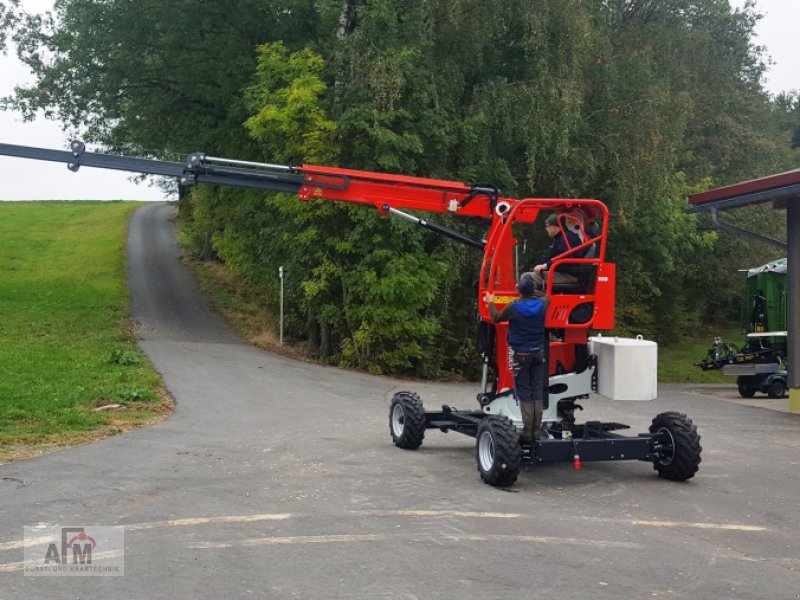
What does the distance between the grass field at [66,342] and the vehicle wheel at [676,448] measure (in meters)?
7.27

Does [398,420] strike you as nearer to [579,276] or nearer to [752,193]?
[579,276]

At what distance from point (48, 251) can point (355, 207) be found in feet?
81.2

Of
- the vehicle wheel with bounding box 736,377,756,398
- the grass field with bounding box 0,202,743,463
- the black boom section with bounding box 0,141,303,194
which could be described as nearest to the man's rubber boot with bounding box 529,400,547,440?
the black boom section with bounding box 0,141,303,194

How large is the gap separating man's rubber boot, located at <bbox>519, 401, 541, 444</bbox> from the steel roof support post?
457 inches

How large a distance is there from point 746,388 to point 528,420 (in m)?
17.0

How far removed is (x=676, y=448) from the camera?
1006 cm

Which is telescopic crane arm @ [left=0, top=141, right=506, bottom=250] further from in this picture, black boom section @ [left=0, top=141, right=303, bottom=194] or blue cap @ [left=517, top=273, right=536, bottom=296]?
blue cap @ [left=517, top=273, right=536, bottom=296]

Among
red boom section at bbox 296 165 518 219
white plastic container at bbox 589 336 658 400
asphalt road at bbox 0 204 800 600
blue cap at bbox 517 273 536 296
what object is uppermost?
red boom section at bbox 296 165 518 219

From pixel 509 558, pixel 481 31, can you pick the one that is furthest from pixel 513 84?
pixel 509 558

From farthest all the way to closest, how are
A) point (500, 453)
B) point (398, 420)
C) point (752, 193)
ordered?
1. point (752, 193)
2. point (398, 420)
3. point (500, 453)

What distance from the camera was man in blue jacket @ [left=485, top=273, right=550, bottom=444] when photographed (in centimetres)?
990

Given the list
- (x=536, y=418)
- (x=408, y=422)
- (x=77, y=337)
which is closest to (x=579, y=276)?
(x=536, y=418)

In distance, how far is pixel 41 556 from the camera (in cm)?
682

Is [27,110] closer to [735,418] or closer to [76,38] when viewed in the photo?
[76,38]
